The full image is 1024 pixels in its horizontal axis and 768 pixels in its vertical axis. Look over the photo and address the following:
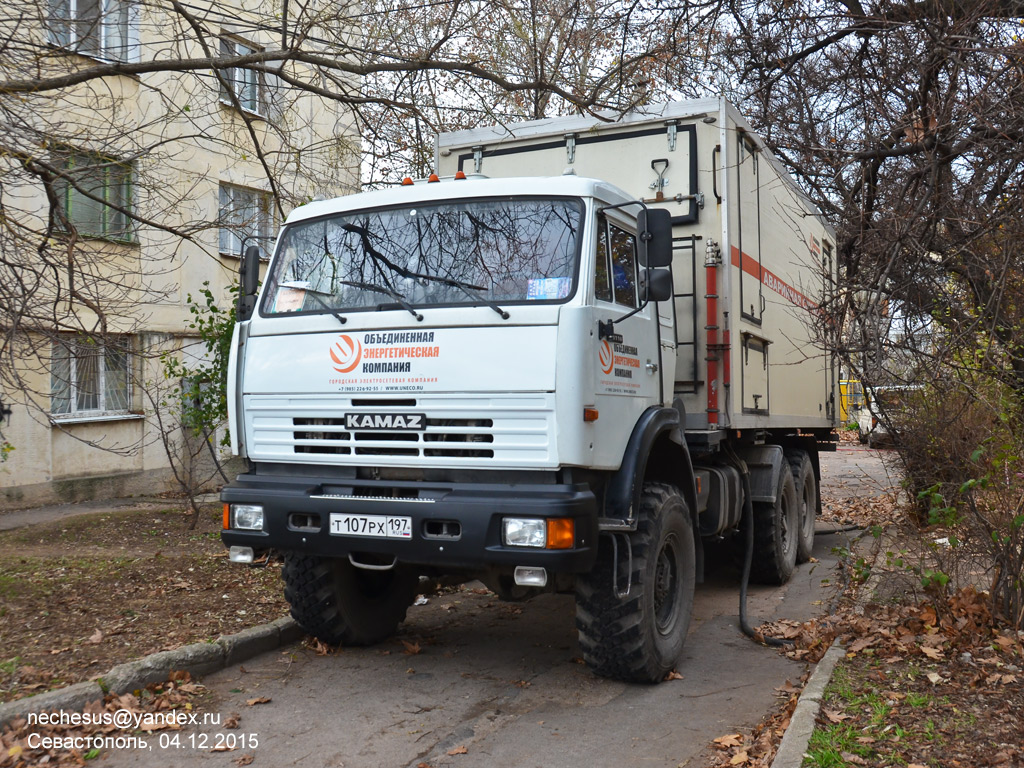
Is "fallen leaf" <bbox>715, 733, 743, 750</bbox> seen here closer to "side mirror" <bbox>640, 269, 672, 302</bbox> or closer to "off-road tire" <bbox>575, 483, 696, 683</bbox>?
"off-road tire" <bbox>575, 483, 696, 683</bbox>

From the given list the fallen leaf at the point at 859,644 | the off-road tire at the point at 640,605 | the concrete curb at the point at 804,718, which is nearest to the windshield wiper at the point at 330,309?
the off-road tire at the point at 640,605

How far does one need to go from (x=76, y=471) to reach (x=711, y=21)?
980 centimetres

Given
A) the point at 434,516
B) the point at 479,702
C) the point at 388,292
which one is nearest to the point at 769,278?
the point at 388,292

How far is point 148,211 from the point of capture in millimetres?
7969

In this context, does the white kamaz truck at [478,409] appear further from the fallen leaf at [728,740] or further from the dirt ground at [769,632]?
the dirt ground at [769,632]

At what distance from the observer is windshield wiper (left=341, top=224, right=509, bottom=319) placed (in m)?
4.81

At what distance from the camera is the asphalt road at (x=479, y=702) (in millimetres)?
4262

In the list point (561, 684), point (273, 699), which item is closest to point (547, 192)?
point (561, 684)

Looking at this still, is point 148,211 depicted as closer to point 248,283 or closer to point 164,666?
point 248,283

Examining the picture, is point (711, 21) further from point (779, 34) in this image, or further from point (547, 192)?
point (547, 192)

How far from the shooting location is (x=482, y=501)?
452 cm

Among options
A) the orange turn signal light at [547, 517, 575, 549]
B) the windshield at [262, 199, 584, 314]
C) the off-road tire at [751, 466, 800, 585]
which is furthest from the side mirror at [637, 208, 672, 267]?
the off-road tire at [751, 466, 800, 585]

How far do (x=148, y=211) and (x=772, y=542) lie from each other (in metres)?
6.03

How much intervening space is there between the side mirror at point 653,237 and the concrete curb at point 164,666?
326 cm
